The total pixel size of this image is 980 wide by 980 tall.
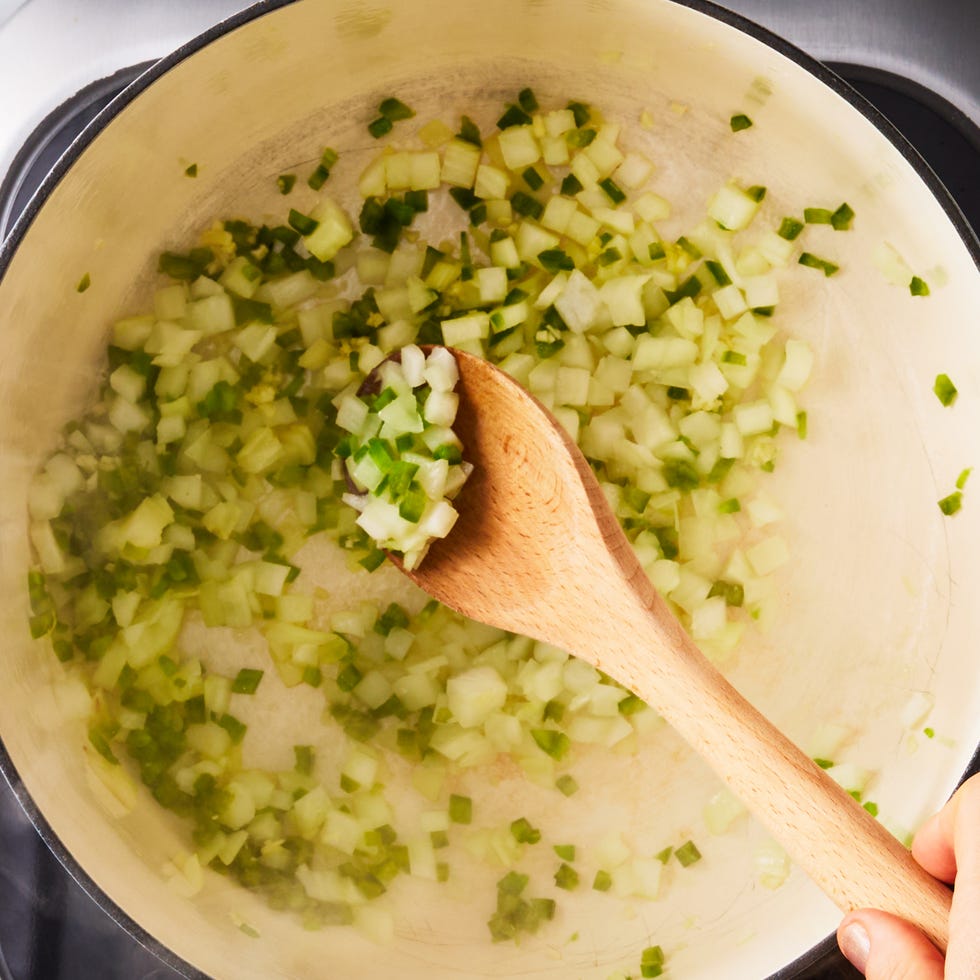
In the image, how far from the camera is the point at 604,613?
117 centimetres

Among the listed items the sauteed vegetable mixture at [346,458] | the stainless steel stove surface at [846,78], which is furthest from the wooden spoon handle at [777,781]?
the stainless steel stove surface at [846,78]

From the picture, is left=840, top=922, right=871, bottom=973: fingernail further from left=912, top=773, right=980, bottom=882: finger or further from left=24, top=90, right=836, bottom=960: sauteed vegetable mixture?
left=24, top=90, right=836, bottom=960: sauteed vegetable mixture

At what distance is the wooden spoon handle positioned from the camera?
92cm

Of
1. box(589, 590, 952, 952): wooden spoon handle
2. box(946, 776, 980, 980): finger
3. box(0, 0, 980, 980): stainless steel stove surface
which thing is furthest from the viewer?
box(0, 0, 980, 980): stainless steel stove surface

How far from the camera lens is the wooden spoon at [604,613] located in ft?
3.10

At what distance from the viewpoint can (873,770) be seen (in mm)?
1335

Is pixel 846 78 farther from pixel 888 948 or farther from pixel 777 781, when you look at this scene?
pixel 888 948

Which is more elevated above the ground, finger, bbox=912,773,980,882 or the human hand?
the human hand

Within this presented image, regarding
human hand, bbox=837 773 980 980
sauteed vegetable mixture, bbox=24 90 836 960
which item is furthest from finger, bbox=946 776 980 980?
sauteed vegetable mixture, bbox=24 90 836 960

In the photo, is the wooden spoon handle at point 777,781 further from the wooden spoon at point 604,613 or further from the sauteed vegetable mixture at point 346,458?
the sauteed vegetable mixture at point 346,458

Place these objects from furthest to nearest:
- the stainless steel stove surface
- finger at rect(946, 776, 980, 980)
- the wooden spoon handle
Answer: the stainless steel stove surface, the wooden spoon handle, finger at rect(946, 776, 980, 980)

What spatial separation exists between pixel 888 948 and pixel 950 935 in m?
0.06

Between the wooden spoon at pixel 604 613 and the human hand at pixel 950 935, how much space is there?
26 mm

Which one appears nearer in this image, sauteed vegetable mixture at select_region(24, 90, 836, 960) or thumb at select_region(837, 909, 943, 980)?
thumb at select_region(837, 909, 943, 980)
